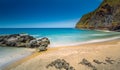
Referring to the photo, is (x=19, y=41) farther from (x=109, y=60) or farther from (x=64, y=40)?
(x=109, y=60)

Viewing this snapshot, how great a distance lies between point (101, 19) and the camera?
89.3 metres

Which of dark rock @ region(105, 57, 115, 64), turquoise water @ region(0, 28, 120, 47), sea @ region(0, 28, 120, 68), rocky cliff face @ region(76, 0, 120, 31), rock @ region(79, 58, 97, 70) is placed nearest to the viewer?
rock @ region(79, 58, 97, 70)

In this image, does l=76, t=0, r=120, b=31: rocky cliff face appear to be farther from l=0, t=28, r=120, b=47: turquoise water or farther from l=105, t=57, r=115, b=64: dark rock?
l=105, t=57, r=115, b=64: dark rock

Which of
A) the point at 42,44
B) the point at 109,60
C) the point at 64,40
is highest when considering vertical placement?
the point at 42,44

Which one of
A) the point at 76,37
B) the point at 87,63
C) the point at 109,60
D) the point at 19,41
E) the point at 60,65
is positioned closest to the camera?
the point at 60,65

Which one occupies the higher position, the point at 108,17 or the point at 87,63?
the point at 108,17

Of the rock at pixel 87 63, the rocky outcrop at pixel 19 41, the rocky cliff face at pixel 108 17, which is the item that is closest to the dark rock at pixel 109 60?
the rock at pixel 87 63

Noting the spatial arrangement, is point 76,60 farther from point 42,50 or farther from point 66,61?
point 42,50

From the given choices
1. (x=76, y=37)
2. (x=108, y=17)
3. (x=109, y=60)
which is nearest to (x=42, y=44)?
(x=109, y=60)

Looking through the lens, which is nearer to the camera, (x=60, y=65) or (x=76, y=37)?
(x=60, y=65)

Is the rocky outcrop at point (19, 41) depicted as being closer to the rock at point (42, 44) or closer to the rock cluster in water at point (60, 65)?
the rock at point (42, 44)

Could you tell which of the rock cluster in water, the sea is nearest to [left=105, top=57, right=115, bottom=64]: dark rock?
the rock cluster in water

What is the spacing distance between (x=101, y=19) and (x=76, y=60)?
82.1 m

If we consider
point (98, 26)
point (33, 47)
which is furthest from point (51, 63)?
point (98, 26)
